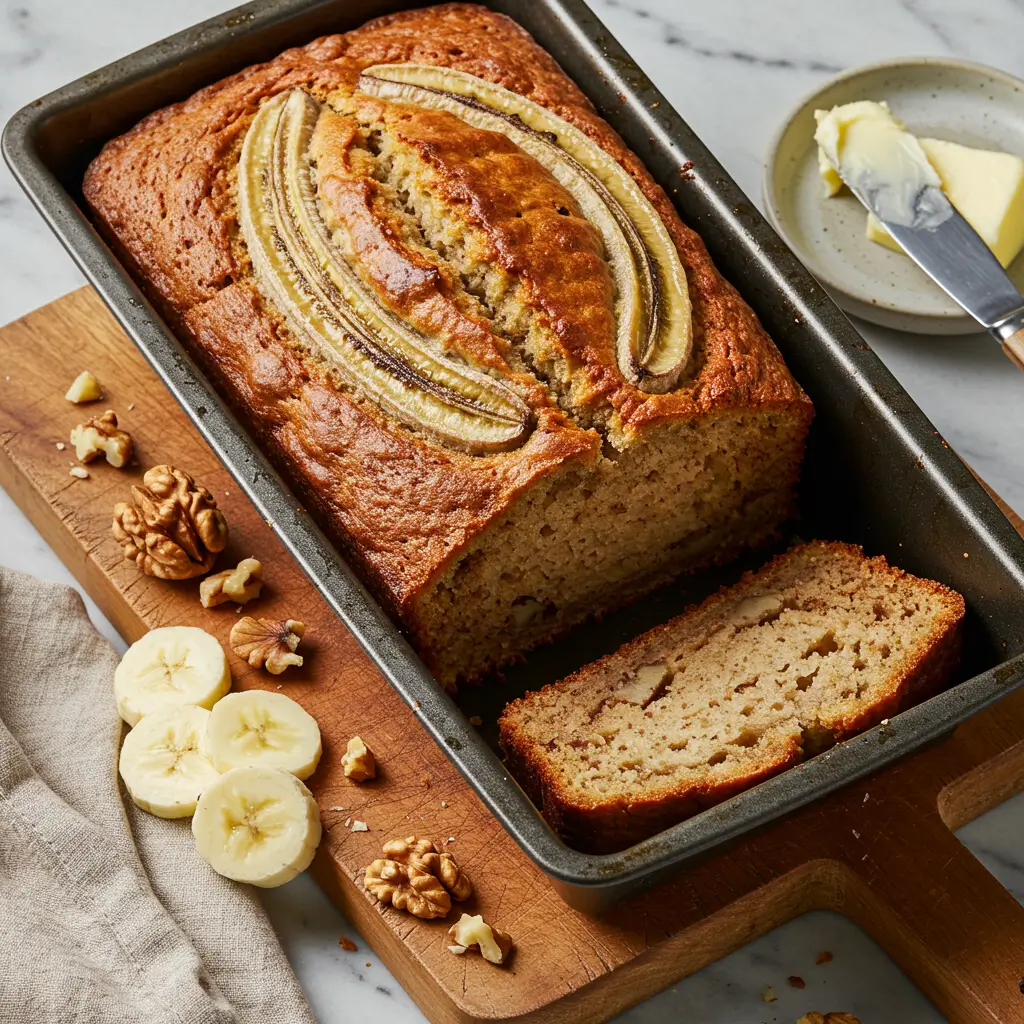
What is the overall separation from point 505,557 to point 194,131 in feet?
4.63

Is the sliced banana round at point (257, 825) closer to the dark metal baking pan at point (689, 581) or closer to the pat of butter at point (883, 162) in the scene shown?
the dark metal baking pan at point (689, 581)

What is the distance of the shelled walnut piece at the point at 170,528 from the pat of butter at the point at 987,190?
2.09 m

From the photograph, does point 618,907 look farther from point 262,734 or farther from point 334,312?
point 334,312

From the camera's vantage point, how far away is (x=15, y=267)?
5.02 meters

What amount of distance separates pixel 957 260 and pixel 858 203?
1.81ft

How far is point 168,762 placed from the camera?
3.88 m

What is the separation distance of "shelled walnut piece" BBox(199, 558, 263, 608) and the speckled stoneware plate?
1.83m

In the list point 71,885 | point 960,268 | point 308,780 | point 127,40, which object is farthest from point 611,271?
point 127,40

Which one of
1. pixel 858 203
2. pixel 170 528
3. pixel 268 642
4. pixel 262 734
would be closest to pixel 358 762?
pixel 262 734

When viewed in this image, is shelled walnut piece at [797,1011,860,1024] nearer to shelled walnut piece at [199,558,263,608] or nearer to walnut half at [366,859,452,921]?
Result: walnut half at [366,859,452,921]

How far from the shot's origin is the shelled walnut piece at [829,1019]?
147 inches

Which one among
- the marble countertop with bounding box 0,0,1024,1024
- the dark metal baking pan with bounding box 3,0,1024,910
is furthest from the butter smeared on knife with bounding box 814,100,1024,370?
the dark metal baking pan with bounding box 3,0,1024,910

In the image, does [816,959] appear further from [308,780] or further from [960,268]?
[960,268]

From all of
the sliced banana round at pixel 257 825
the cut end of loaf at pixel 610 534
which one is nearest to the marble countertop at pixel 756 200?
the sliced banana round at pixel 257 825
